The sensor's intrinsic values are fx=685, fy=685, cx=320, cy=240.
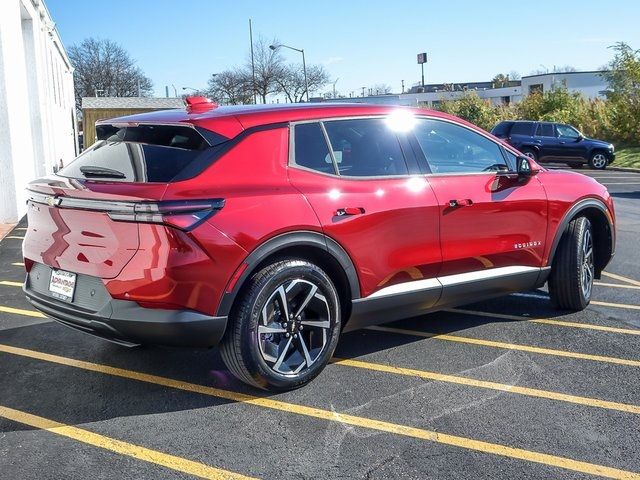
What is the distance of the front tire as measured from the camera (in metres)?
3.88

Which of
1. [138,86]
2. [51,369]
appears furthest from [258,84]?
[51,369]

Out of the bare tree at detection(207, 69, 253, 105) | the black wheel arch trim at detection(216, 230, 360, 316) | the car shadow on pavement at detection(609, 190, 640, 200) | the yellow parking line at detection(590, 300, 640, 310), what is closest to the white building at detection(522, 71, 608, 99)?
the bare tree at detection(207, 69, 253, 105)

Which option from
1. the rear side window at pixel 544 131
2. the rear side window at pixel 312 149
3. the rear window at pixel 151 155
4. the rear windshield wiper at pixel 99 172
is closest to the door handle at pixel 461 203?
the rear side window at pixel 312 149

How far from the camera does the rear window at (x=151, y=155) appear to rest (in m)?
3.81

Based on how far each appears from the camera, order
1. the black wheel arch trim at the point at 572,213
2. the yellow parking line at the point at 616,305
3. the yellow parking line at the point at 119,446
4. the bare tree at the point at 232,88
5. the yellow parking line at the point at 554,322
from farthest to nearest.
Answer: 1. the bare tree at the point at 232,88
2. the yellow parking line at the point at 616,305
3. the black wheel arch trim at the point at 572,213
4. the yellow parking line at the point at 554,322
5. the yellow parking line at the point at 119,446

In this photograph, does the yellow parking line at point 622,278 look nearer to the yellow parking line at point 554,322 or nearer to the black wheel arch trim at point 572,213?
the black wheel arch trim at point 572,213

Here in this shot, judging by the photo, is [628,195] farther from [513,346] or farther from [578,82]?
[578,82]

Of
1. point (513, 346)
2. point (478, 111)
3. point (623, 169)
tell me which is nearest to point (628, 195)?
point (623, 169)

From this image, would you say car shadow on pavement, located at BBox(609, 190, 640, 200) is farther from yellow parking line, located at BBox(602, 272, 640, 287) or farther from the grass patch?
the grass patch

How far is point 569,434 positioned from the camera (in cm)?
355

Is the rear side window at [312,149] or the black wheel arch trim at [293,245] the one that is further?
the rear side window at [312,149]

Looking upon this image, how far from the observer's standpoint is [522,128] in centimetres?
2559

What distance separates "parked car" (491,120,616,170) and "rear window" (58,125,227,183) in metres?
22.5

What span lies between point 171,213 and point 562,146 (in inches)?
936
